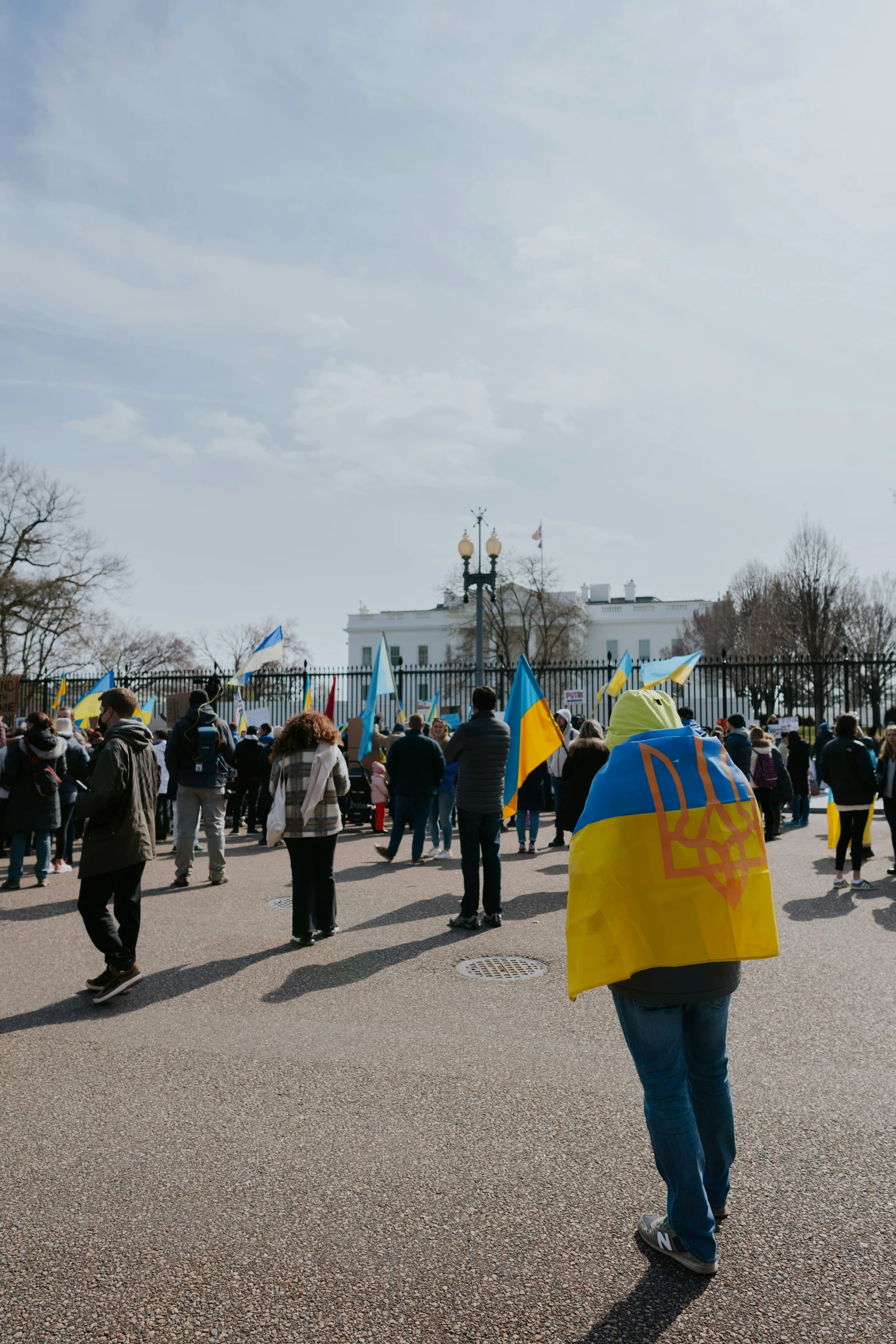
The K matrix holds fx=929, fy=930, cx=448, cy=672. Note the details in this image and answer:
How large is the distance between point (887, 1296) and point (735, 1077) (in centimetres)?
174

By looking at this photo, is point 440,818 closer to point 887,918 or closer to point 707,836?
point 887,918

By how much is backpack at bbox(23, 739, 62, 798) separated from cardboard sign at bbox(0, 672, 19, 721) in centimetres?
1186

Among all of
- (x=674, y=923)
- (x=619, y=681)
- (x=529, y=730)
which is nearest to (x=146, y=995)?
(x=674, y=923)

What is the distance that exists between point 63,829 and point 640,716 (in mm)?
10439

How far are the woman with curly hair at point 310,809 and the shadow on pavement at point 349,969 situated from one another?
1.90 ft

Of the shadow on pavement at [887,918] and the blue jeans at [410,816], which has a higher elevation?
the blue jeans at [410,816]

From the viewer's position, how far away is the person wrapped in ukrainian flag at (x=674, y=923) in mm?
2857

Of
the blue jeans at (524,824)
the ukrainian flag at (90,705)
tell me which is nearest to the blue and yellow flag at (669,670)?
the blue jeans at (524,824)

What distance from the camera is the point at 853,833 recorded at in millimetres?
9930

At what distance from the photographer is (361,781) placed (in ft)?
54.6

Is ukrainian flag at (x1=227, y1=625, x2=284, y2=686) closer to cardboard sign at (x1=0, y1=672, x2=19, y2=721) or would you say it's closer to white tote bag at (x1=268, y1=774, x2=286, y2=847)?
cardboard sign at (x1=0, y1=672, x2=19, y2=721)

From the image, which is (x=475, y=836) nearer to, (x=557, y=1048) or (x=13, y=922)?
(x=557, y=1048)

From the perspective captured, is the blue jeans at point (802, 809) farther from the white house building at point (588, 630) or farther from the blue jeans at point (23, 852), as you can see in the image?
the white house building at point (588, 630)

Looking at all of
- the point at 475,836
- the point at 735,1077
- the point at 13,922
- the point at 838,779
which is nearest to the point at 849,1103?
the point at 735,1077
